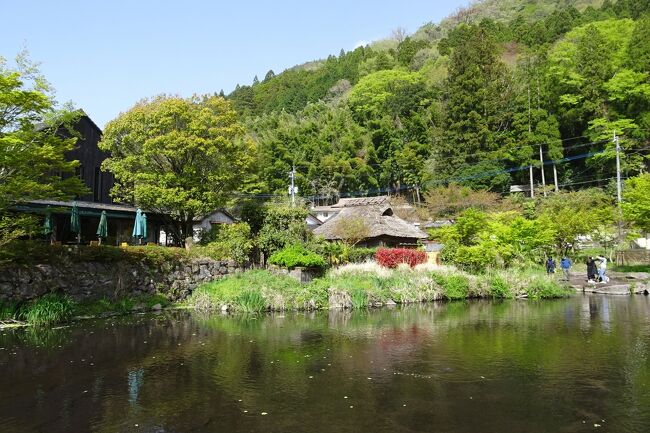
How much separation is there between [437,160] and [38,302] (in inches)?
1667

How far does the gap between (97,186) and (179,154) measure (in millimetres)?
7838

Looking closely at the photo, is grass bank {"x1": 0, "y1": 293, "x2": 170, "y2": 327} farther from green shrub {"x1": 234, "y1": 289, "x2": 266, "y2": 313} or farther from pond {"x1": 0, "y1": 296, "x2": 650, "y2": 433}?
green shrub {"x1": 234, "y1": 289, "x2": 266, "y2": 313}

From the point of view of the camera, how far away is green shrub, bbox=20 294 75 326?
1484cm

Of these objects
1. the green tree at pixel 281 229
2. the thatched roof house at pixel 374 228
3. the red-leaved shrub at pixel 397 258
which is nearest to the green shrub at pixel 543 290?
the red-leaved shrub at pixel 397 258

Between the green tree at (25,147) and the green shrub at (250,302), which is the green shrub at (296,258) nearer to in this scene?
the green shrub at (250,302)

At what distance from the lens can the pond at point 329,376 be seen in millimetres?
6777

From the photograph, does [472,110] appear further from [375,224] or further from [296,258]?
[296,258]

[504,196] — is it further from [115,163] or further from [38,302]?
[38,302]

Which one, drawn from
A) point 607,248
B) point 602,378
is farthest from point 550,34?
point 602,378

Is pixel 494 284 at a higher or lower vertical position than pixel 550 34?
lower

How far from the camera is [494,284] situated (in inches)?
887

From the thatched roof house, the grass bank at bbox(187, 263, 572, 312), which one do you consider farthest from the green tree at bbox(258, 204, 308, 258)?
the thatched roof house

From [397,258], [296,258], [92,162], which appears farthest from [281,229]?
[92,162]

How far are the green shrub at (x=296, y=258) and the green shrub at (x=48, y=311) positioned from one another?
9.05 metres
